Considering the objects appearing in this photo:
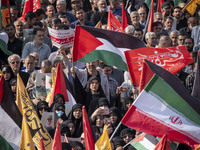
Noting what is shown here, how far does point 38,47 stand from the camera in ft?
53.6

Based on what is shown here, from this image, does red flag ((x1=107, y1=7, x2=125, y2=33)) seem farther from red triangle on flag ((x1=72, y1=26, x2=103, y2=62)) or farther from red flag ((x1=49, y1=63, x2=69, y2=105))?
red triangle on flag ((x1=72, y1=26, x2=103, y2=62))

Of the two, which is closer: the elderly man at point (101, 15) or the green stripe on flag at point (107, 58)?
the green stripe on flag at point (107, 58)

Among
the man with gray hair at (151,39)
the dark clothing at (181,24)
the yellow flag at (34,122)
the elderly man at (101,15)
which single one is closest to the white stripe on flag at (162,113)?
the yellow flag at (34,122)

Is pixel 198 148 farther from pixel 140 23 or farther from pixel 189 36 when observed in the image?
pixel 140 23

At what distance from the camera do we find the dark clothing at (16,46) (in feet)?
54.6

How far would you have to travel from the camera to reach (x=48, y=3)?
63.5 feet

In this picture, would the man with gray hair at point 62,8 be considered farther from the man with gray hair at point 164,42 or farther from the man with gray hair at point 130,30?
the man with gray hair at point 164,42

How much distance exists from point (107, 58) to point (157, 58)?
82 centimetres

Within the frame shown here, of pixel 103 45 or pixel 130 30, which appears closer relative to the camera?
pixel 103 45

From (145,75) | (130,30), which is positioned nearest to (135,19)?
(130,30)

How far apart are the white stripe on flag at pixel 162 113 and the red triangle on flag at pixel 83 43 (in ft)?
8.43

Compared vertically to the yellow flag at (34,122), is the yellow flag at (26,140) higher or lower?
higher

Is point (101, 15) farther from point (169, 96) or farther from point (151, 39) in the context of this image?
point (169, 96)

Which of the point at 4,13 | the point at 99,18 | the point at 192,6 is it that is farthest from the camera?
the point at 192,6
